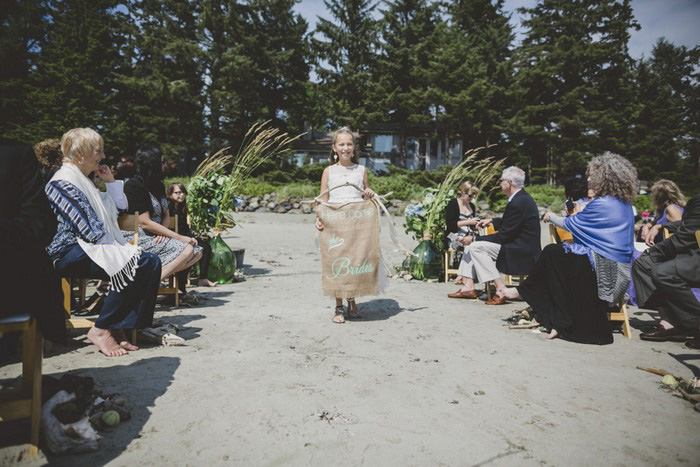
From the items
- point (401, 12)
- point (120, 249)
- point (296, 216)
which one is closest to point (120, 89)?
point (296, 216)

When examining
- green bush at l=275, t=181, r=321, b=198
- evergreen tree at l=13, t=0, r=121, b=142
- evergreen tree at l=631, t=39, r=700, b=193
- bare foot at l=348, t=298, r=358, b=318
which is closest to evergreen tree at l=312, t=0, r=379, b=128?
green bush at l=275, t=181, r=321, b=198

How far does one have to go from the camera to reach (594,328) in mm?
4562

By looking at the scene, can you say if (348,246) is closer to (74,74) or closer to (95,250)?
(95,250)

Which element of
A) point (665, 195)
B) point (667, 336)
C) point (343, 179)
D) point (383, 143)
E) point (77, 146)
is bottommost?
point (667, 336)

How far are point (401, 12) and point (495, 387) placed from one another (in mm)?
33988

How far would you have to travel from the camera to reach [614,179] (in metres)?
4.67

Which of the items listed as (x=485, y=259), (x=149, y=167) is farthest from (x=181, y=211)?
(x=485, y=259)

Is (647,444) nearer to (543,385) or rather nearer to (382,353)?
(543,385)

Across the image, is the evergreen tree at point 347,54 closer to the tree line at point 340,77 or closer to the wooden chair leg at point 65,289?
the tree line at point 340,77

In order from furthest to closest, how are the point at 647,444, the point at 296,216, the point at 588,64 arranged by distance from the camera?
the point at 588,64 < the point at 296,216 < the point at 647,444

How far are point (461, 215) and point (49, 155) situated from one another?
19.7 feet

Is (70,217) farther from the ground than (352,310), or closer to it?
farther from the ground

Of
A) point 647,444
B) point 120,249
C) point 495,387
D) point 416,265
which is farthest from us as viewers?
point 416,265

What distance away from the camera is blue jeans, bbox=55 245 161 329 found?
3.65m
